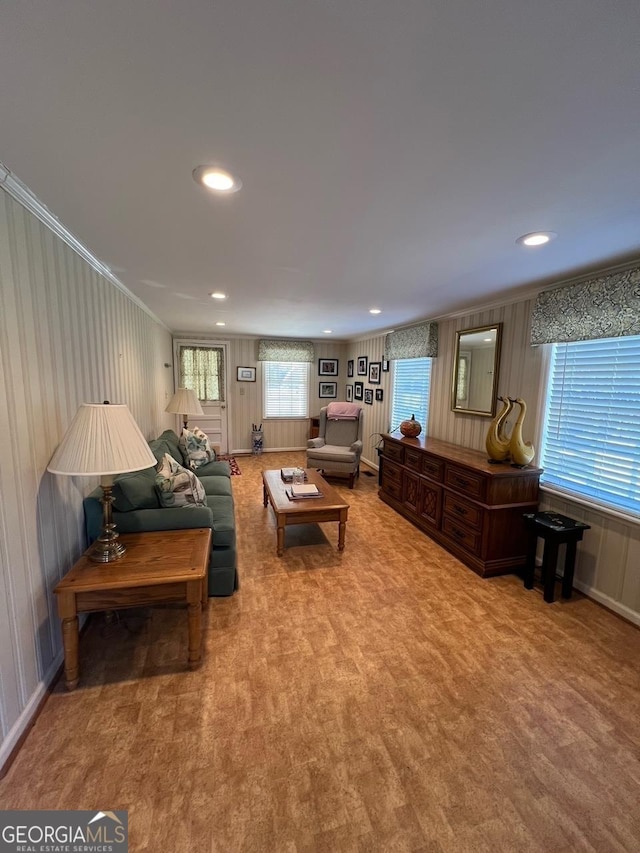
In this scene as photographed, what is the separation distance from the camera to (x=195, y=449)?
402 centimetres

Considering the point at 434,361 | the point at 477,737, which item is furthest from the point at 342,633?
the point at 434,361

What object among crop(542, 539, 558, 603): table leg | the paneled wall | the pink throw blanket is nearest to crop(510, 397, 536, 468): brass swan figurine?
crop(542, 539, 558, 603): table leg

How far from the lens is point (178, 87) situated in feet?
3.11

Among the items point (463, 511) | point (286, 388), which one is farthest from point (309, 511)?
point (286, 388)

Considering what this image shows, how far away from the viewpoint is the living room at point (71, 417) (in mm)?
1387

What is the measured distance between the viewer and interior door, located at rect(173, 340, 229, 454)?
247 inches

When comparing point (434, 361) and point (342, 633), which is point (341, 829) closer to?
point (342, 633)

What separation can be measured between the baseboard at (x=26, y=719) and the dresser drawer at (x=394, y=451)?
3.30 meters

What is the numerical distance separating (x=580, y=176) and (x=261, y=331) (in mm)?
4945

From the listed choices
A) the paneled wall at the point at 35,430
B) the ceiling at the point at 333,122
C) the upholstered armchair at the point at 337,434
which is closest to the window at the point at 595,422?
the ceiling at the point at 333,122

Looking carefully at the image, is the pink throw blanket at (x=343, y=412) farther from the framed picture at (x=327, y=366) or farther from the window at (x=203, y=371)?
the window at (x=203, y=371)

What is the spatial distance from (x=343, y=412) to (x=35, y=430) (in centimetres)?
424

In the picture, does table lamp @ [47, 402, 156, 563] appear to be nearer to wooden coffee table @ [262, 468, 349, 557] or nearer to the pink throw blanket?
wooden coffee table @ [262, 468, 349, 557]

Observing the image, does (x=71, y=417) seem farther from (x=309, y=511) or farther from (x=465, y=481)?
(x=465, y=481)
